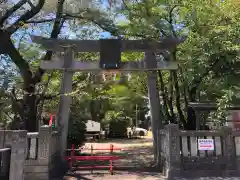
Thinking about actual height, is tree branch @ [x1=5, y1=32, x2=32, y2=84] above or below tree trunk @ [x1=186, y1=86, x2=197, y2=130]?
above

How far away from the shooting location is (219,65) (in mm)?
11547

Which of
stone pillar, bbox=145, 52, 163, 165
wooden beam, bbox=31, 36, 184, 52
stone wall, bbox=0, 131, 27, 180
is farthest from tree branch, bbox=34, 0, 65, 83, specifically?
stone wall, bbox=0, 131, 27, 180

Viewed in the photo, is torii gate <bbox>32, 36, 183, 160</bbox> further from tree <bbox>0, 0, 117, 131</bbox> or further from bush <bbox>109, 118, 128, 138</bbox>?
bush <bbox>109, 118, 128, 138</bbox>

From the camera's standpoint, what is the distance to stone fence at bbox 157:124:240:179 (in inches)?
364

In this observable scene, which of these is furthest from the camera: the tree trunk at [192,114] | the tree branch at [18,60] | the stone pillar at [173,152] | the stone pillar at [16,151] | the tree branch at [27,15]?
the tree trunk at [192,114]

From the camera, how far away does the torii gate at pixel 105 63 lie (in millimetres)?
11930

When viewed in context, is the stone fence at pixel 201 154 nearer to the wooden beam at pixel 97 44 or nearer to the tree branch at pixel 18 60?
the wooden beam at pixel 97 44

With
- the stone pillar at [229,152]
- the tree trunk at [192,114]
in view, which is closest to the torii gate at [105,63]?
the tree trunk at [192,114]

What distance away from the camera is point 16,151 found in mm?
7727

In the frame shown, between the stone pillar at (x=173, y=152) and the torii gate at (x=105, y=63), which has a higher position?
the torii gate at (x=105, y=63)

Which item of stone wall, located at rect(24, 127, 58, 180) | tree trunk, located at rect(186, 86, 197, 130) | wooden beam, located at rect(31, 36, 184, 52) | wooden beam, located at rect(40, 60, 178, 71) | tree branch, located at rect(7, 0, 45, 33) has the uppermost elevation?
tree branch, located at rect(7, 0, 45, 33)

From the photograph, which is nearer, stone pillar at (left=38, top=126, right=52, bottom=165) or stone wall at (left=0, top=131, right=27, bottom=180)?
stone wall at (left=0, top=131, right=27, bottom=180)

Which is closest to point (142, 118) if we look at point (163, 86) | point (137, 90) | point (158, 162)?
point (137, 90)

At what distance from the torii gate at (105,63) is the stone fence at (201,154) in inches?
102
